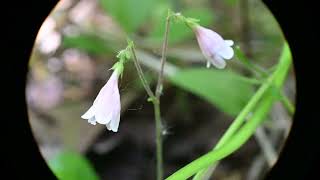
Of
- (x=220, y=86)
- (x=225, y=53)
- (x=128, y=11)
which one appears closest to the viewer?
(x=225, y=53)

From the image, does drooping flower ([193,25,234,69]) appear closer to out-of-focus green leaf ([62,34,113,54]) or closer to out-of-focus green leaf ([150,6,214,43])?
out-of-focus green leaf ([150,6,214,43])

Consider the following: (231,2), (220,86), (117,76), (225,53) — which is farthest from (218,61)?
(231,2)

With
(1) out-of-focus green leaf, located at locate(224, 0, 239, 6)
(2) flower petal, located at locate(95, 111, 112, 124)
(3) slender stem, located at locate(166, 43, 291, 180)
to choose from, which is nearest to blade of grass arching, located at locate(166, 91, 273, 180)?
(3) slender stem, located at locate(166, 43, 291, 180)

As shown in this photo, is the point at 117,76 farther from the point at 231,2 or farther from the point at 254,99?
the point at 231,2

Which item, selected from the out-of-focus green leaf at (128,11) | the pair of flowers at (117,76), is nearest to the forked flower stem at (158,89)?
the pair of flowers at (117,76)

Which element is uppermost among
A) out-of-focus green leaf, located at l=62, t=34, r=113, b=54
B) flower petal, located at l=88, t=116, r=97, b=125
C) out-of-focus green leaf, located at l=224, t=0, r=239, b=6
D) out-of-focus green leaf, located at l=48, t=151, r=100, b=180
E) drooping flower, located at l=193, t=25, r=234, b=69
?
out-of-focus green leaf, located at l=62, t=34, r=113, b=54

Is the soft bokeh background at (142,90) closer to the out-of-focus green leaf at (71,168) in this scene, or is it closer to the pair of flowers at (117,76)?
the out-of-focus green leaf at (71,168)
